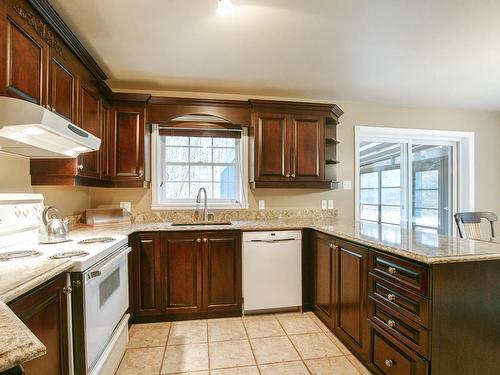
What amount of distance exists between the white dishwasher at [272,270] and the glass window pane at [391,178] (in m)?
1.83

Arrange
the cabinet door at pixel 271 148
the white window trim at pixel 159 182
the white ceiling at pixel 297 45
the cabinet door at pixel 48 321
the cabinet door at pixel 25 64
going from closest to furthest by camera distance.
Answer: the cabinet door at pixel 48 321 → the cabinet door at pixel 25 64 → the white ceiling at pixel 297 45 → the cabinet door at pixel 271 148 → the white window trim at pixel 159 182

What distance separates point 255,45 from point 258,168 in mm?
1219

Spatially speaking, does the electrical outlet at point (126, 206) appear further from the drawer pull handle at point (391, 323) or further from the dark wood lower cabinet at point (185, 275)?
the drawer pull handle at point (391, 323)

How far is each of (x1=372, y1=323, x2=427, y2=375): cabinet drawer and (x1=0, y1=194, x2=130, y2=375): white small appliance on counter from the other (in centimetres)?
166

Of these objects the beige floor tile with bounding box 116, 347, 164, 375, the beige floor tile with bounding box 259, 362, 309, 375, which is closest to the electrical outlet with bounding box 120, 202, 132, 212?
the beige floor tile with bounding box 116, 347, 164, 375

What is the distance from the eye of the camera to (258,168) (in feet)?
9.56

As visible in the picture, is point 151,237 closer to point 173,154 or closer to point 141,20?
point 173,154

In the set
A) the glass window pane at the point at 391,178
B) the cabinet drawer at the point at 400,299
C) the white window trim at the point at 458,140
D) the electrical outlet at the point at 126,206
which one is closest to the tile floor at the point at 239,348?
the cabinet drawer at the point at 400,299

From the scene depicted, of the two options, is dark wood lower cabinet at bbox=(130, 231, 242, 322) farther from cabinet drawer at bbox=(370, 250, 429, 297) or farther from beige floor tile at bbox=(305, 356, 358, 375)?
cabinet drawer at bbox=(370, 250, 429, 297)

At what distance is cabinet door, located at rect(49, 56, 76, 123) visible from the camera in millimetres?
1724

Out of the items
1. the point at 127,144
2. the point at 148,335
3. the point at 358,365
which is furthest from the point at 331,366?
the point at 127,144

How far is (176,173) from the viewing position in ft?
10.4

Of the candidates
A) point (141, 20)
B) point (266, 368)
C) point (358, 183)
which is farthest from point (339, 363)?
point (141, 20)

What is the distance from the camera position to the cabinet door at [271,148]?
9.56 feet
